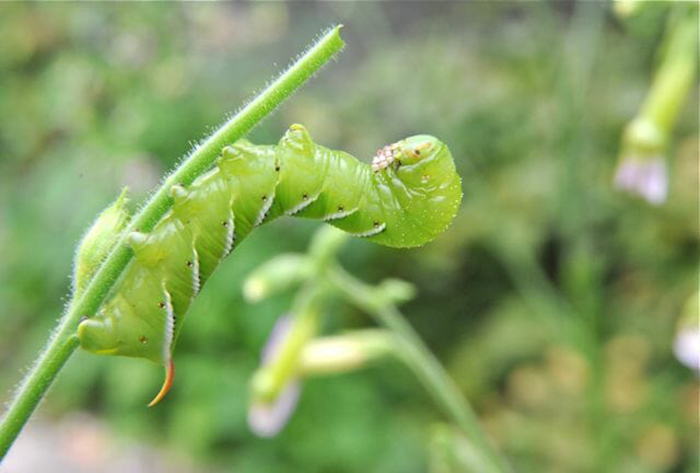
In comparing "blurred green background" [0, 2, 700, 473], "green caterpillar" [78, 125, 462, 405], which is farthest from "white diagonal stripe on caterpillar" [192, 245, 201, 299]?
"blurred green background" [0, 2, 700, 473]

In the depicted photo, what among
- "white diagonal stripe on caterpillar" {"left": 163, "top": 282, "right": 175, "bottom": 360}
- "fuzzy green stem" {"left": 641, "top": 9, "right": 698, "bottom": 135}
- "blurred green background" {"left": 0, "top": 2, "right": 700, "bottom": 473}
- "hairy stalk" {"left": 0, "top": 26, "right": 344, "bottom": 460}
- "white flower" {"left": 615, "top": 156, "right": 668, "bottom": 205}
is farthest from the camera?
"blurred green background" {"left": 0, "top": 2, "right": 700, "bottom": 473}

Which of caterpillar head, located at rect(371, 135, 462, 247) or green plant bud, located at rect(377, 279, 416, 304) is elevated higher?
green plant bud, located at rect(377, 279, 416, 304)

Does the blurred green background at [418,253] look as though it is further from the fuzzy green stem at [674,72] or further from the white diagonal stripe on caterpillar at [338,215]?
the white diagonal stripe on caterpillar at [338,215]

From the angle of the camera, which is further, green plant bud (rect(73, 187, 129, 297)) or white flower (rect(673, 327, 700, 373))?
white flower (rect(673, 327, 700, 373))

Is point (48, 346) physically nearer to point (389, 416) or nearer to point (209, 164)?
point (209, 164)

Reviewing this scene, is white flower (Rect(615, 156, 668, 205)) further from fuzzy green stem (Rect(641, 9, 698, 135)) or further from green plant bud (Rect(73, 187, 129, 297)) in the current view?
green plant bud (Rect(73, 187, 129, 297))

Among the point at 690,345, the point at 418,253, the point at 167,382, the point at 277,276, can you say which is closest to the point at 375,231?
the point at 167,382

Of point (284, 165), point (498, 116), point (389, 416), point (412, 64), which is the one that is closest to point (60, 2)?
point (412, 64)
